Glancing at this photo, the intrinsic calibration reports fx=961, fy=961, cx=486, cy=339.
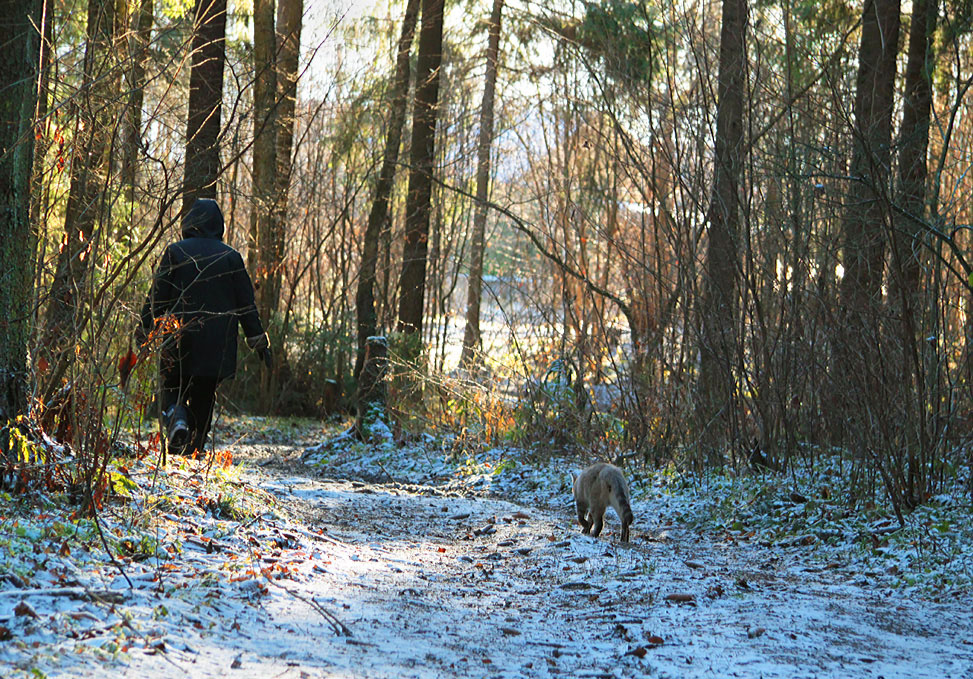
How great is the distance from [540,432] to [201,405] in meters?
4.20

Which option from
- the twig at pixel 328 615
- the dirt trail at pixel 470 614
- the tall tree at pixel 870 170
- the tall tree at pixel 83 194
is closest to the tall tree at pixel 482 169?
the tall tree at pixel 870 170

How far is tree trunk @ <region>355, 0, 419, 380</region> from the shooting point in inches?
525

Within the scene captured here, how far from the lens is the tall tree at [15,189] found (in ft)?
16.0

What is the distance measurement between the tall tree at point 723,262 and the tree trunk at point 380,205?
4.33m

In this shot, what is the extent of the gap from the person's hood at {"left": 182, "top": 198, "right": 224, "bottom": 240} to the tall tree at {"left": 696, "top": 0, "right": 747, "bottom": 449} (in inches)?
167

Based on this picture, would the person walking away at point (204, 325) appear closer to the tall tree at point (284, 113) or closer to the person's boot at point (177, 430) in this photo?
the person's boot at point (177, 430)

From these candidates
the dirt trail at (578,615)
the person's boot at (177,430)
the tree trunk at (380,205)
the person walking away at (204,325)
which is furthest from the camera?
the tree trunk at (380,205)

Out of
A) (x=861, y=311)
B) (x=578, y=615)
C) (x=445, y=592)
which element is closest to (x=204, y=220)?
(x=445, y=592)

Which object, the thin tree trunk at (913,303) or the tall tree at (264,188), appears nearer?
the thin tree trunk at (913,303)

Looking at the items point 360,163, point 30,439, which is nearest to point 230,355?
point 30,439

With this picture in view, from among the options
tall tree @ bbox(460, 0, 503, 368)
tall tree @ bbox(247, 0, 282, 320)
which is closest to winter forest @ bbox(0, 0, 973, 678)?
tall tree @ bbox(247, 0, 282, 320)

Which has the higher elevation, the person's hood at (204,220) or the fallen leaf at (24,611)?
the person's hood at (204,220)

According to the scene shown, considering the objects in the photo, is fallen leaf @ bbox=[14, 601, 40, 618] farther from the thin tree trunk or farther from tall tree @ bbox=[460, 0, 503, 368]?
tall tree @ bbox=[460, 0, 503, 368]

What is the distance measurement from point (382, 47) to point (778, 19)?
12103 mm
